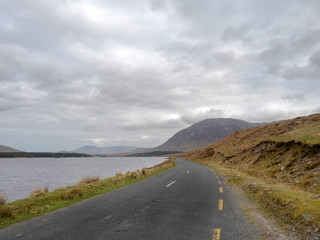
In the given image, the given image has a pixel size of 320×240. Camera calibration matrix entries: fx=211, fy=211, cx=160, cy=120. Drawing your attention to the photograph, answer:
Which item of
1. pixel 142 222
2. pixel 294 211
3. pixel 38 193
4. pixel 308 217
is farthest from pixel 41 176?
pixel 308 217

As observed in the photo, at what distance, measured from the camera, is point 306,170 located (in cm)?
1560

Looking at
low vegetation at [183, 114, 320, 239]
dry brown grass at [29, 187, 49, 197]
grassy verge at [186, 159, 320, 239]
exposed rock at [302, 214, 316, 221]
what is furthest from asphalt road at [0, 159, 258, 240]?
dry brown grass at [29, 187, 49, 197]

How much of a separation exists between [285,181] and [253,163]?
12625mm

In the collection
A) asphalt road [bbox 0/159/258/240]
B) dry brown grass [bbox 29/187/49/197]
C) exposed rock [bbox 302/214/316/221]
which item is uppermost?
exposed rock [bbox 302/214/316/221]

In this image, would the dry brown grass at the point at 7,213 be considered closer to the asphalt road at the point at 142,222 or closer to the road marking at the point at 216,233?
the asphalt road at the point at 142,222

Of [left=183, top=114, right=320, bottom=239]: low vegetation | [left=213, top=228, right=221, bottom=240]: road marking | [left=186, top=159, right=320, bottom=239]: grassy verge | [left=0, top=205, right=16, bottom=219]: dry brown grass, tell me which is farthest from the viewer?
[left=0, top=205, right=16, bottom=219]: dry brown grass

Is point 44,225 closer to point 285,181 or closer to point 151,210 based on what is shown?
point 151,210

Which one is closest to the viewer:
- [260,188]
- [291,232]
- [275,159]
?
[291,232]

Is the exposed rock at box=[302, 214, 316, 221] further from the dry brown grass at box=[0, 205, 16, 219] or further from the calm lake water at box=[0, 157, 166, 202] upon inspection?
the calm lake water at box=[0, 157, 166, 202]

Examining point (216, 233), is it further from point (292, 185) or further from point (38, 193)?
point (38, 193)

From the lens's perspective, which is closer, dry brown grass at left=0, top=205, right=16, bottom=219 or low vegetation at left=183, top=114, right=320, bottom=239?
low vegetation at left=183, top=114, right=320, bottom=239

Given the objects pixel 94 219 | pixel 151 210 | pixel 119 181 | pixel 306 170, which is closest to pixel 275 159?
pixel 306 170

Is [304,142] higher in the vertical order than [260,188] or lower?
higher

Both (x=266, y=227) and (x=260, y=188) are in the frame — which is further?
(x=260, y=188)
